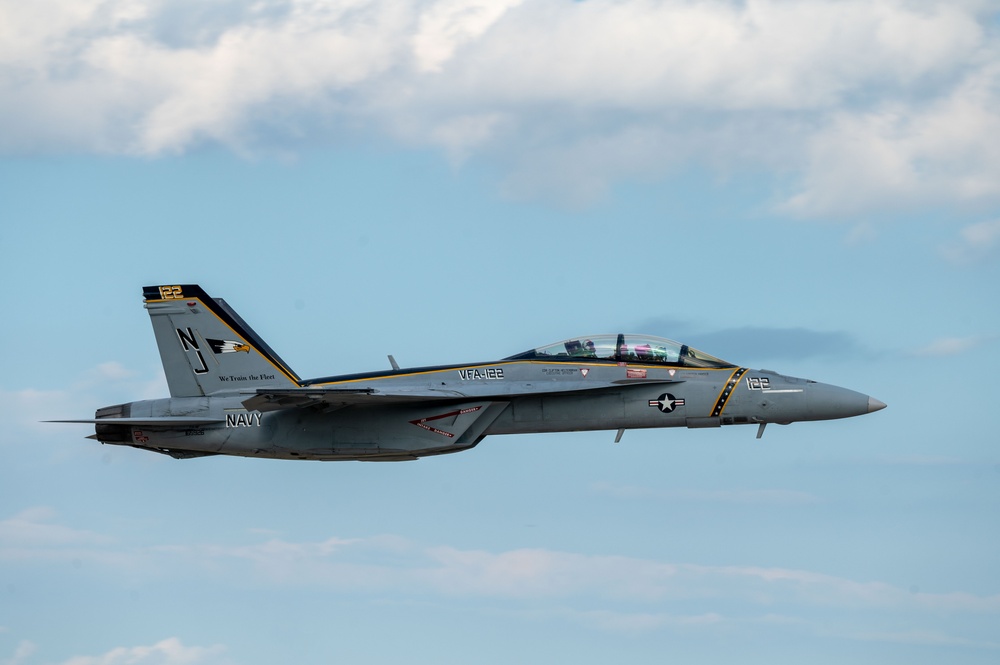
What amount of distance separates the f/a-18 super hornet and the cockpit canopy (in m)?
0.03

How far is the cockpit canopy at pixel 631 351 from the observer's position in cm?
2775

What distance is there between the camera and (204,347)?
97.9ft

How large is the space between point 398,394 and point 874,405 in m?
10.1

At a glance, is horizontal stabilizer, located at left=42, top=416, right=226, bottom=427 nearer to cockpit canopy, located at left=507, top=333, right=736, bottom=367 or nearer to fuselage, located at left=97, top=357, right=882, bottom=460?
fuselage, located at left=97, top=357, right=882, bottom=460

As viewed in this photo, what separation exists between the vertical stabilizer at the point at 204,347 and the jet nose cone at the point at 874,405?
502 inches

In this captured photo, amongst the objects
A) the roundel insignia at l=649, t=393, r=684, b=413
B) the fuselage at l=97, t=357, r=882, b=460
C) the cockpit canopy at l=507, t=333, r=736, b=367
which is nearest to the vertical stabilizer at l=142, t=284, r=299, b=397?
the fuselage at l=97, t=357, r=882, b=460

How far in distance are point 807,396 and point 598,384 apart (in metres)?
4.40

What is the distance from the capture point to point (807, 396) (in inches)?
1076

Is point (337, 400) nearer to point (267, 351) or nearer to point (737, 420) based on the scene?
point (267, 351)

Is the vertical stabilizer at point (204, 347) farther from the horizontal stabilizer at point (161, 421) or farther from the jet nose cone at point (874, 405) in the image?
the jet nose cone at point (874, 405)

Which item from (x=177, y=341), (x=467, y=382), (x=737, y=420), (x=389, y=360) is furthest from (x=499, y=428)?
(x=177, y=341)

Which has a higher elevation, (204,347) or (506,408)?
(204,347)

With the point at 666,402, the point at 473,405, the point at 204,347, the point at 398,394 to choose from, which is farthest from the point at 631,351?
the point at 204,347

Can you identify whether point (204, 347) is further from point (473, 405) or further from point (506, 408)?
point (506, 408)
